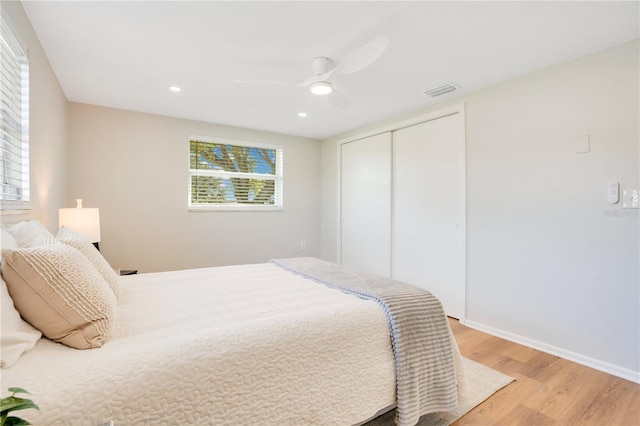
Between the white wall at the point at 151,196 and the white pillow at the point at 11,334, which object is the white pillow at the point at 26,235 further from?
the white wall at the point at 151,196

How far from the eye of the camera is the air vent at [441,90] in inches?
112

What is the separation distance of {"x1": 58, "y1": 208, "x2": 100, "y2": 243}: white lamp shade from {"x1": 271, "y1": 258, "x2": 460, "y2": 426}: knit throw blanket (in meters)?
2.38

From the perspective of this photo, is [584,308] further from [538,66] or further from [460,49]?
[460,49]

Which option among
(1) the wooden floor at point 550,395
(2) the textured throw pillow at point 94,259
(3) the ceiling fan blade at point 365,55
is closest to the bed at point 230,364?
(2) the textured throw pillow at point 94,259

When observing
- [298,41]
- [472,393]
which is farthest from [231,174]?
[472,393]

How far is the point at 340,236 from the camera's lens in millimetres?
4750

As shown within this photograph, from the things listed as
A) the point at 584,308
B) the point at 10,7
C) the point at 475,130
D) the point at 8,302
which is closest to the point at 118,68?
the point at 10,7

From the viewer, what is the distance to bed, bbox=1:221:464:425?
0.89 metres

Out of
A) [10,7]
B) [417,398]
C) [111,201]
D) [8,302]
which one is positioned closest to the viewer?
[8,302]

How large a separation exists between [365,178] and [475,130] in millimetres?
1642

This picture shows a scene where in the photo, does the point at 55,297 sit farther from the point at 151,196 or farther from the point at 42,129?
the point at 151,196

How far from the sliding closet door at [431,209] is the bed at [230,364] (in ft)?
5.72

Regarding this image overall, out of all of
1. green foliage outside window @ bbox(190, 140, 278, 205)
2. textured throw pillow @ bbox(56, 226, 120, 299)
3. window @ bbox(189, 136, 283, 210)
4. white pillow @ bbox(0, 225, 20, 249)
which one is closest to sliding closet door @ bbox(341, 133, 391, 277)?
window @ bbox(189, 136, 283, 210)

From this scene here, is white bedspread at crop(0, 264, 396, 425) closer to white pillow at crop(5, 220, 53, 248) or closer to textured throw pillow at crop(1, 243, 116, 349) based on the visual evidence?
textured throw pillow at crop(1, 243, 116, 349)
